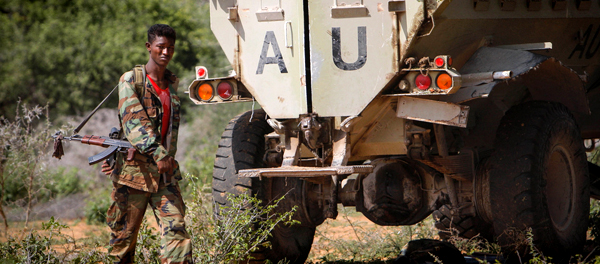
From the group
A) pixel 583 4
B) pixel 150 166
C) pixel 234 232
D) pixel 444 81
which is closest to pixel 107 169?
pixel 150 166

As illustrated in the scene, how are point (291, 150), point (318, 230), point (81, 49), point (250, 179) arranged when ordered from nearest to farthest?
point (291, 150) → point (250, 179) → point (318, 230) → point (81, 49)

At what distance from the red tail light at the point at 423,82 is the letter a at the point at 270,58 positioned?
0.94 meters

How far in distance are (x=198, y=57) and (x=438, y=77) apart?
35.7ft

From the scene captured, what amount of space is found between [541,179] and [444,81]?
1.04 meters

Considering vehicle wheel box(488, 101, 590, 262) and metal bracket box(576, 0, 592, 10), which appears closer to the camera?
vehicle wheel box(488, 101, 590, 262)

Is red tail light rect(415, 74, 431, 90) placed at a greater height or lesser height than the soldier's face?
lesser

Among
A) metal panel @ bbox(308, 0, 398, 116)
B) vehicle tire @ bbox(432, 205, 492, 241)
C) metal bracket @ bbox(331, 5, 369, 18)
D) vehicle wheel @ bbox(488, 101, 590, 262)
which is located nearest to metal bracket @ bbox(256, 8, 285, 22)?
metal panel @ bbox(308, 0, 398, 116)

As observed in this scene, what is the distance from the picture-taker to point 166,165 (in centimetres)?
422

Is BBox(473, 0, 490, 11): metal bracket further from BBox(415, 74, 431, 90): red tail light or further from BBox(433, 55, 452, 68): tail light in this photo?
BBox(415, 74, 431, 90): red tail light

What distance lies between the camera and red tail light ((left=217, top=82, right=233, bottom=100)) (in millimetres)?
5238

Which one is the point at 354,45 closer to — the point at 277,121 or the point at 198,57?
the point at 277,121

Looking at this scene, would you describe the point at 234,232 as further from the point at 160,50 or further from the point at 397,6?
the point at 397,6

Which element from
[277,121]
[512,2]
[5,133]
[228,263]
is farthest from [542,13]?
[5,133]

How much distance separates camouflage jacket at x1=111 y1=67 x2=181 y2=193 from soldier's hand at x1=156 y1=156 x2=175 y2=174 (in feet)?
0.08
